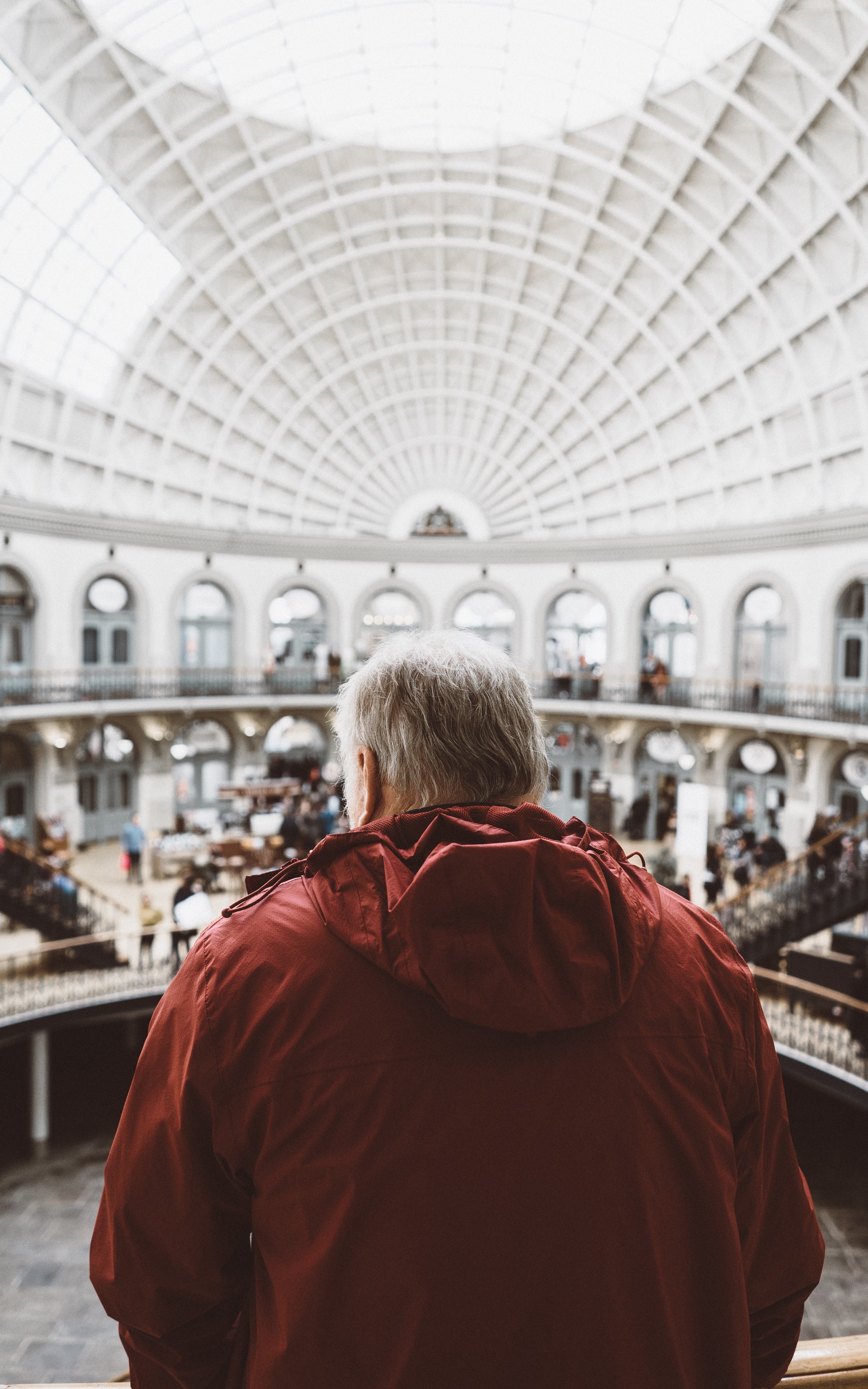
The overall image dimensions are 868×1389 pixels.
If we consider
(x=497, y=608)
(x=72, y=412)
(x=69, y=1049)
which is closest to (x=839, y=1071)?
(x=69, y=1049)

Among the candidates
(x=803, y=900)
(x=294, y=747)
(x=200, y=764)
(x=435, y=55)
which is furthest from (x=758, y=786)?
(x=435, y=55)

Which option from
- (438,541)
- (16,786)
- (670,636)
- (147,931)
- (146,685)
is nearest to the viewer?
(147,931)

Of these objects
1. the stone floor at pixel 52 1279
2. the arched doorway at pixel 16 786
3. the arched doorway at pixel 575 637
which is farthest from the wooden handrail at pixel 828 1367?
the arched doorway at pixel 575 637

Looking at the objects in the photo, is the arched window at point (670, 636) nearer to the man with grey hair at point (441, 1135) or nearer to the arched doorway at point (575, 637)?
the arched doorway at point (575, 637)

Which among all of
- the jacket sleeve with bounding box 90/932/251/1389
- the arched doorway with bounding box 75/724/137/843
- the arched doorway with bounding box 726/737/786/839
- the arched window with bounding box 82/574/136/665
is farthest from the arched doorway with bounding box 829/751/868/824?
the jacket sleeve with bounding box 90/932/251/1389

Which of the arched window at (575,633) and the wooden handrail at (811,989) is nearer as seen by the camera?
the wooden handrail at (811,989)

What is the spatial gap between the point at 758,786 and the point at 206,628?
1856 cm

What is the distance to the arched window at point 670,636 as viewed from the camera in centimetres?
2655

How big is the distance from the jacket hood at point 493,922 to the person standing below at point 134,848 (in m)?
19.5

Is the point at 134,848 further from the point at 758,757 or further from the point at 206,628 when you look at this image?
the point at 758,757

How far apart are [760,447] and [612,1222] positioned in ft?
82.7

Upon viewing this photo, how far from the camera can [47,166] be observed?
60.2 feet

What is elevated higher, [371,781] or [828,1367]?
[371,781]

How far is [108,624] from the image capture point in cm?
2516
